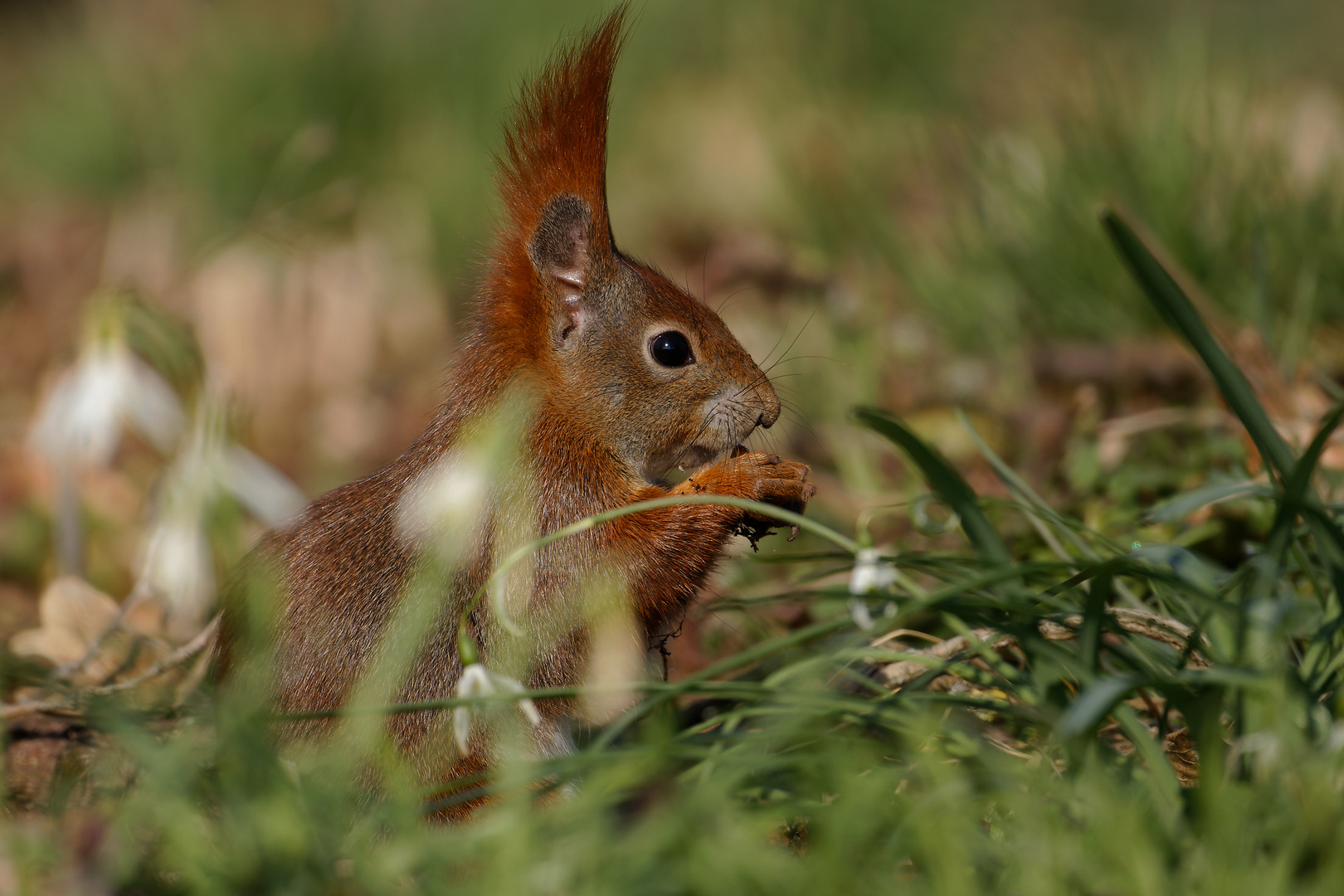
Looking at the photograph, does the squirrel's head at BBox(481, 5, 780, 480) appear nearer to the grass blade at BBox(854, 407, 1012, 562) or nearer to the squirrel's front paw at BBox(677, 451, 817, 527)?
the squirrel's front paw at BBox(677, 451, 817, 527)

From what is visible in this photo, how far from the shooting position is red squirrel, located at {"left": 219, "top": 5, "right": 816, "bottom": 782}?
192 centimetres

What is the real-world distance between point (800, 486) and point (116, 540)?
2733 millimetres

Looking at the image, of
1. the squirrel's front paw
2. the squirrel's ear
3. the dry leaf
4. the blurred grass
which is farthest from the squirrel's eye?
the dry leaf

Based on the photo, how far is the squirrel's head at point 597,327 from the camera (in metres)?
2.17

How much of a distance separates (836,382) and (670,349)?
1.68 metres

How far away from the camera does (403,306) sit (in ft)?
18.3

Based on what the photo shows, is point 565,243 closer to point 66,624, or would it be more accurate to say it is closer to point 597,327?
point 597,327

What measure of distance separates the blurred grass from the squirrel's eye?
1.49 feet

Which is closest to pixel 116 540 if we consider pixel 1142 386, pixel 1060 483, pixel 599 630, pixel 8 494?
pixel 8 494

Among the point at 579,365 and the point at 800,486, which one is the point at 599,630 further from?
the point at 579,365

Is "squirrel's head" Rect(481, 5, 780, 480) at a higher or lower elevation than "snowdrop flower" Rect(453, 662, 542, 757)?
higher

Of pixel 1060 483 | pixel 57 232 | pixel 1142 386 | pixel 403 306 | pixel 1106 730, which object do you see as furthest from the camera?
pixel 57 232

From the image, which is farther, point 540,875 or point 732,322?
point 732,322

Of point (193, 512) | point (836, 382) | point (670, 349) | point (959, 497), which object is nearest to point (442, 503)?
point (670, 349)
